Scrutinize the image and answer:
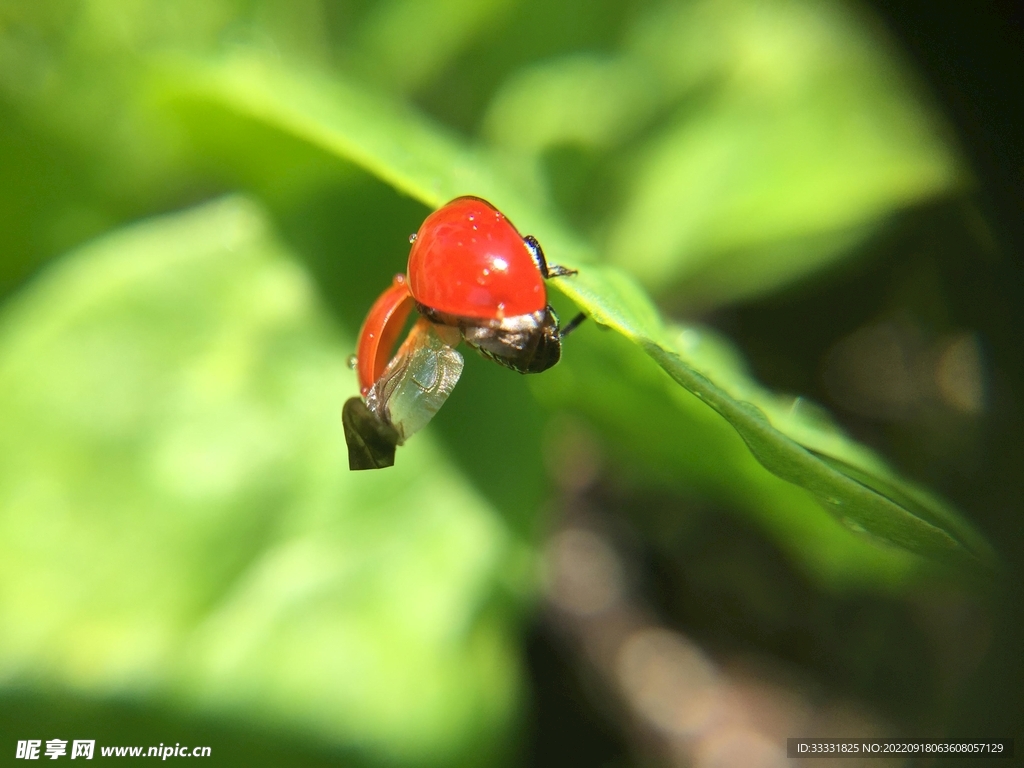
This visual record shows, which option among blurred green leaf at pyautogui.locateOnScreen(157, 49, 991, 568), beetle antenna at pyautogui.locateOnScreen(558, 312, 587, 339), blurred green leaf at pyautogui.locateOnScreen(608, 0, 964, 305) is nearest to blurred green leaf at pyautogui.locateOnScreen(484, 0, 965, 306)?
blurred green leaf at pyautogui.locateOnScreen(608, 0, 964, 305)

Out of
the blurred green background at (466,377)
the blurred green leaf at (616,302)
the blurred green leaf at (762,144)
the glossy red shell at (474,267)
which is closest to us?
the blurred green leaf at (616,302)

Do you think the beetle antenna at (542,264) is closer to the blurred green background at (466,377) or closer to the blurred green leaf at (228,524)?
the blurred green background at (466,377)

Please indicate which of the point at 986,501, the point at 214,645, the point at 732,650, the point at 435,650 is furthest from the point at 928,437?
the point at 214,645

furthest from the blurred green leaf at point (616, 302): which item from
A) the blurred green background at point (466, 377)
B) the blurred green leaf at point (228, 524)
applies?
the blurred green leaf at point (228, 524)

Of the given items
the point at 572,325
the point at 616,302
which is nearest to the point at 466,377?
the point at 572,325

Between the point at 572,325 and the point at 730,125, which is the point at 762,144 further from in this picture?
the point at 572,325

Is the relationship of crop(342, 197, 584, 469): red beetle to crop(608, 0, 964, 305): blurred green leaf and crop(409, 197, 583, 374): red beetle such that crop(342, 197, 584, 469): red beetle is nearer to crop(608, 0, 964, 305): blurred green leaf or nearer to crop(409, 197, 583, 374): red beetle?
crop(409, 197, 583, 374): red beetle
